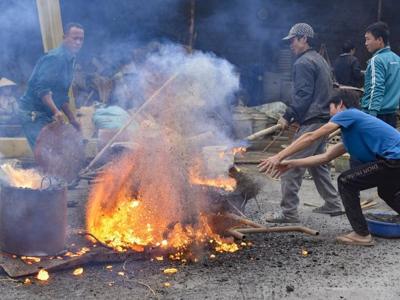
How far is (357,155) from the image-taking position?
575cm

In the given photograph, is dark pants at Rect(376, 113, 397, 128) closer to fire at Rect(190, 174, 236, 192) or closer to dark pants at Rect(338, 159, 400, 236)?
dark pants at Rect(338, 159, 400, 236)

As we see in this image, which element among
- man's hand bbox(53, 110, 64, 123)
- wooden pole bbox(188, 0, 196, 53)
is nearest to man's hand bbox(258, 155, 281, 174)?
man's hand bbox(53, 110, 64, 123)

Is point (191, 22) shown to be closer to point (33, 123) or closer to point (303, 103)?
point (33, 123)

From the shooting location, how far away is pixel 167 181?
5.64 meters

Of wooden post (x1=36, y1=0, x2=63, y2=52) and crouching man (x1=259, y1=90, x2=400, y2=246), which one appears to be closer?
crouching man (x1=259, y1=90, x2=400, y2=246)

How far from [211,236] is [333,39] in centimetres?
920

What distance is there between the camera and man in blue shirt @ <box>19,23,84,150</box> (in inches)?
284

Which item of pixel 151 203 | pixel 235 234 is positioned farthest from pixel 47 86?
pixel 235 234

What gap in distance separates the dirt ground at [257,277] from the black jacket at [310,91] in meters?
1.63

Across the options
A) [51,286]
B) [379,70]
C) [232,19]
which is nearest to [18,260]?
[51,286]

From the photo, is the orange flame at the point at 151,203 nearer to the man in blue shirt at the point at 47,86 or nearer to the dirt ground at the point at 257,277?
the dirt ground at the point at 257,277

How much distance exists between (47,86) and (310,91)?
3.59 m

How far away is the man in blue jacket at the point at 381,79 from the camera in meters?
6.80

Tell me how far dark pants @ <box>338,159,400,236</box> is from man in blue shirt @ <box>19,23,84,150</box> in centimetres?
390
